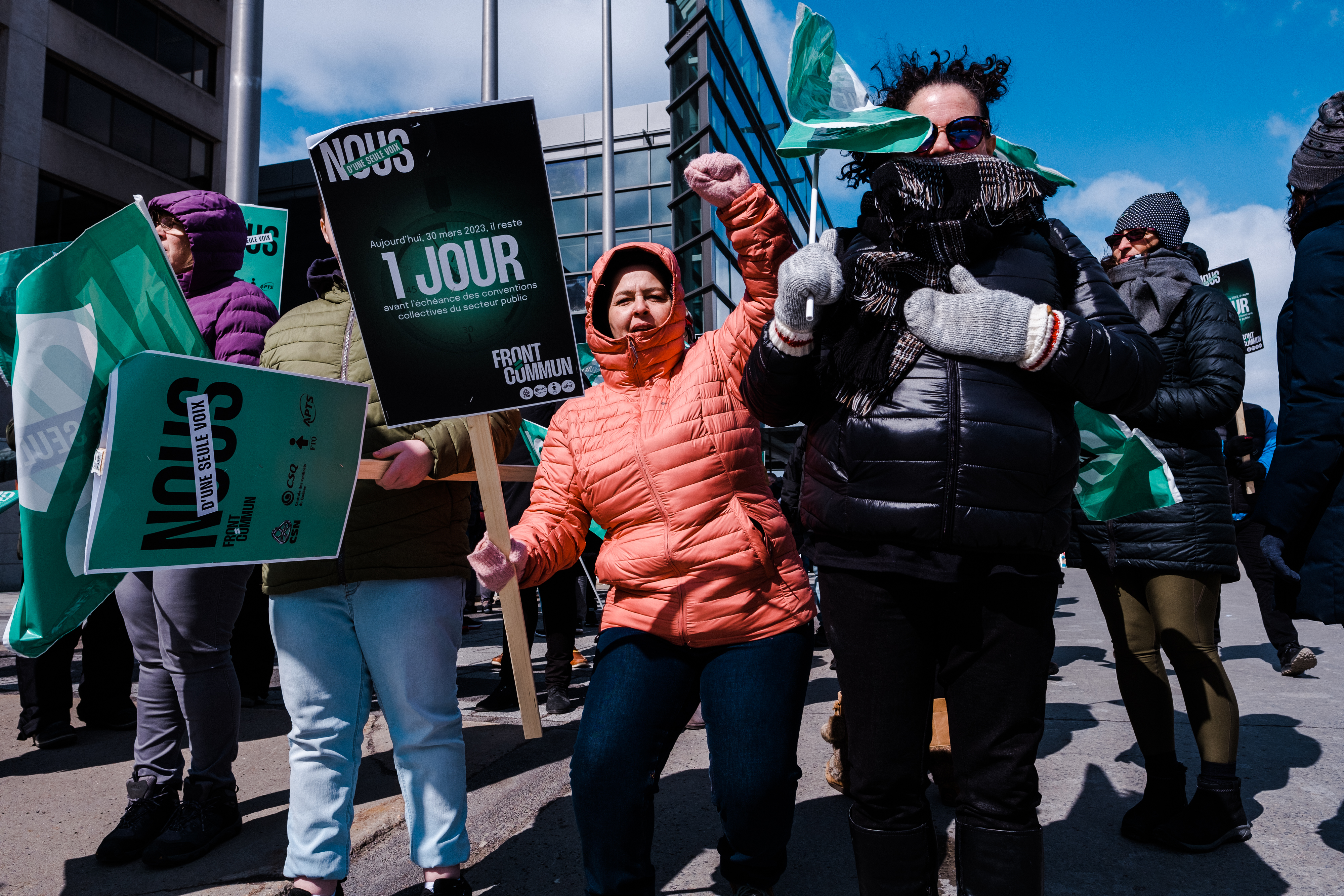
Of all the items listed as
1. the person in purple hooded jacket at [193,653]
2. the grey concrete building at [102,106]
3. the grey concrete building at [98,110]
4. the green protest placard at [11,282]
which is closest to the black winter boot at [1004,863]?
the person in purple hooded jacket at [193,653]

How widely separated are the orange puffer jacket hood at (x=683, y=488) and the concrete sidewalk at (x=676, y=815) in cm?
92

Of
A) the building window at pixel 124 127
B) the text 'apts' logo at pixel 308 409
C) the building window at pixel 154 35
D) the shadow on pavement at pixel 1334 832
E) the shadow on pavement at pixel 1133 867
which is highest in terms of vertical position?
the building window at pixel 154 35

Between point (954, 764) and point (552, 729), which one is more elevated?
point (954, 764)

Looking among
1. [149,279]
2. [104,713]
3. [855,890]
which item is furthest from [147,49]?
[855,890]

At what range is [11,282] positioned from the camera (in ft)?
9.02

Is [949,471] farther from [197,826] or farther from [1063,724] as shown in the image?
[1063,724]

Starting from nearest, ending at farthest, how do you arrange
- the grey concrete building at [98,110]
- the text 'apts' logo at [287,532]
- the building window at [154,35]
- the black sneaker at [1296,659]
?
the text 'apts' logo at [287,532] < the black sneaker at [1296,659] < the grey concrete building at [98,110] < the building window at [154,35]

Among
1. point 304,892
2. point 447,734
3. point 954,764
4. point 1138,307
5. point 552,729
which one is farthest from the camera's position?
point 552,729

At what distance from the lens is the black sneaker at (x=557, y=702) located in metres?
4.75

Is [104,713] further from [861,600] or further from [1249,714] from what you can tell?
[1249,714]

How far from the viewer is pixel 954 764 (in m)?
1.78

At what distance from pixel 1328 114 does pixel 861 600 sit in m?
1.65

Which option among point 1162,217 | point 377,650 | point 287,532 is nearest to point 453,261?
point 287,532

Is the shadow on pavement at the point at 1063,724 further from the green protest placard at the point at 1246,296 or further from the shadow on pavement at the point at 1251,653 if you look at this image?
the green protest placard at the point at 1246,296
